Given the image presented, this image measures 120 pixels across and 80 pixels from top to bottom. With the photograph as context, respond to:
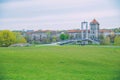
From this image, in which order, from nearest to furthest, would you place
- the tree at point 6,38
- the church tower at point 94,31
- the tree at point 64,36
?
the church tower at point 94,31, the tree at point 64,36, the tree at point 6,38

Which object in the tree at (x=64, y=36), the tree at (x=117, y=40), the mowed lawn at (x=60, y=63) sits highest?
the tree at (x=64, y=36)

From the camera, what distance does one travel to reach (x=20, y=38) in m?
3.25

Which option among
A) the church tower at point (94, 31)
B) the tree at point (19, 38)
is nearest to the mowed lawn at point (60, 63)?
the tree at point (19, 38)

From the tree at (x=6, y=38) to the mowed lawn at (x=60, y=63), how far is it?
0.09 meters

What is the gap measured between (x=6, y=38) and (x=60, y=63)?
0.93m

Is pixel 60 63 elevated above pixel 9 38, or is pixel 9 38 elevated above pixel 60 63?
pixel 9 38

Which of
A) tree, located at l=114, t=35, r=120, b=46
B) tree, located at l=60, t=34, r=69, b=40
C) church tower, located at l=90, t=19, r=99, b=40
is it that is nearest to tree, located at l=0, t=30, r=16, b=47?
tree, located at l=60, t=34, r=69, b=40

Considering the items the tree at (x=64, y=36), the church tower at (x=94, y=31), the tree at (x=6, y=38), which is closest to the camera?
the church tower at (x=94, y=31)

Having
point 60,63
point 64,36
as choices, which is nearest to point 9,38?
point 64,36

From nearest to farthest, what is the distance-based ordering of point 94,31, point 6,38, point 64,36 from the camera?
point 94,31 → point 64,36 → point 6,38

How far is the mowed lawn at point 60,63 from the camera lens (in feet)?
10.7

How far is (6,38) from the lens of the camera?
323 cm

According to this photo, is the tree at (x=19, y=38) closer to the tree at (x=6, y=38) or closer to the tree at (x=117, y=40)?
the tree at (x=6, y=38)

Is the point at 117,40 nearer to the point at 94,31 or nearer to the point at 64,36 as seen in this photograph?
the point at 94,31
